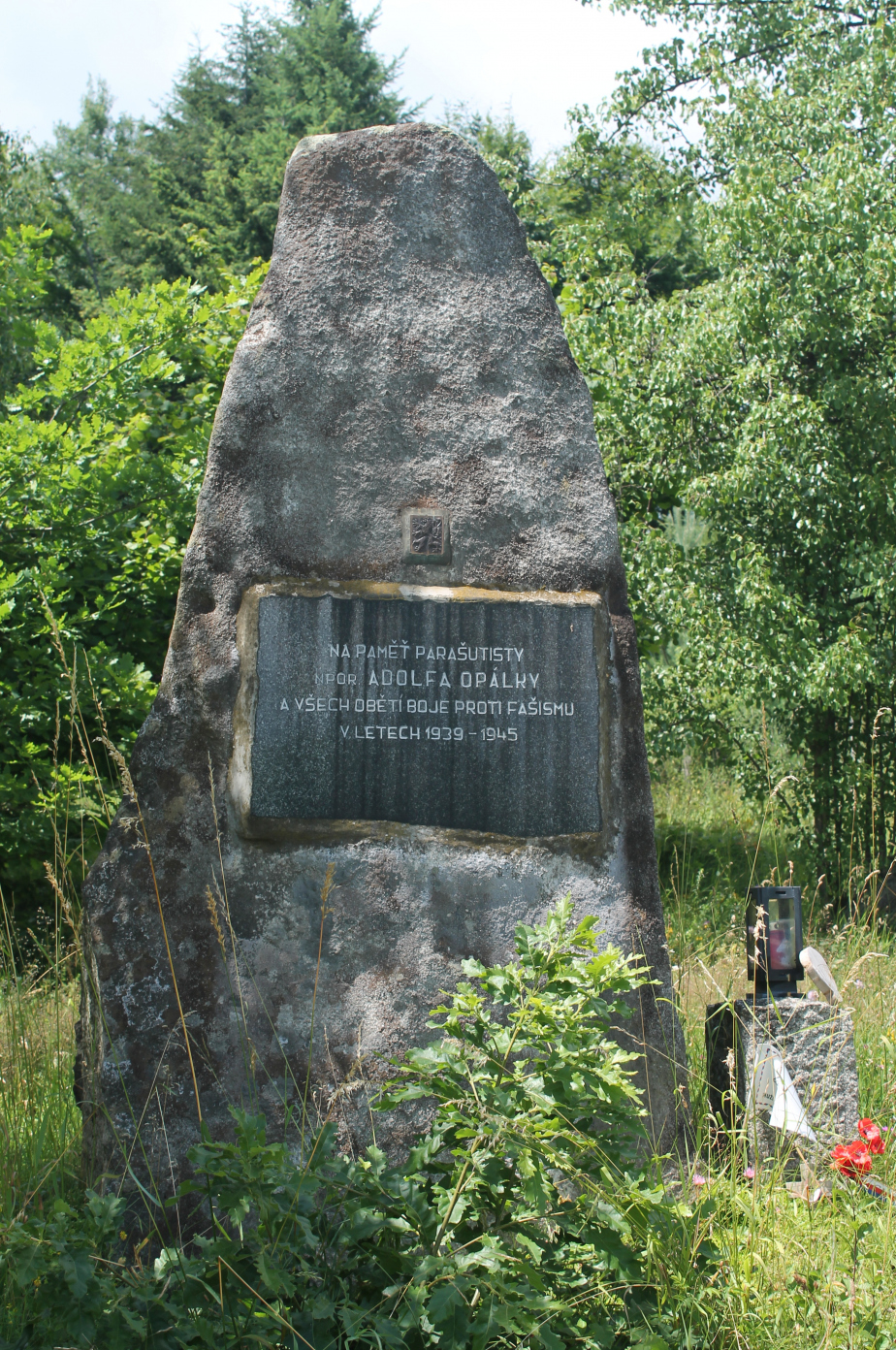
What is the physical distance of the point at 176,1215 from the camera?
2340mm

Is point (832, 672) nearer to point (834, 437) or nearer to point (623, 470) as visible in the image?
point (834, 437)

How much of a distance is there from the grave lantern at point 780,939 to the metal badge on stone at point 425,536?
1.29 meters

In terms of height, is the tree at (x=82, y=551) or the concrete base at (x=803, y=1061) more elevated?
the tree at (x=82, y=551)

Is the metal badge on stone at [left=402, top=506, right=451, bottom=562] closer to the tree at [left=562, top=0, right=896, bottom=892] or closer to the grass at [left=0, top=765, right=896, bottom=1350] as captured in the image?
the grass at [left=0, top=765, right=896, bottom=1350]

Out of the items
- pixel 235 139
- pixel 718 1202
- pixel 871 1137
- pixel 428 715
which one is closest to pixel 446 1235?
pixel 718 1202

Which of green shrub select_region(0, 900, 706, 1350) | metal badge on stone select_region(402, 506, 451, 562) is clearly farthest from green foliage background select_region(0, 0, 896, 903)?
green shrub select_region(0, 900, 706, 1350)

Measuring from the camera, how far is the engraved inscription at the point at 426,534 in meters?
2.83

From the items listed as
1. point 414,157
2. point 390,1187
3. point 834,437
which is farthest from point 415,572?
point 834,437

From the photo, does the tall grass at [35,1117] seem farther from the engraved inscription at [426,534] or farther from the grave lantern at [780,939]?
the grave lantern at [780,939]

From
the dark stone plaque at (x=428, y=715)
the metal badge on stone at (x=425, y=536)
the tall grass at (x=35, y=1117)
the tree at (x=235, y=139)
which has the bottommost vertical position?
the tall grass at (x=35, y=1117)

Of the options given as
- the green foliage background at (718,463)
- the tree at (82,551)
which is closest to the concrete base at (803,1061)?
the green foliage background at (718,463)

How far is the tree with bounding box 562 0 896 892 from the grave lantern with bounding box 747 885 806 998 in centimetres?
207

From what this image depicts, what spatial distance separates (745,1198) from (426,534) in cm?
185

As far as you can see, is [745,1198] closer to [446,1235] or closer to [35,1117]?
[446,1235]
